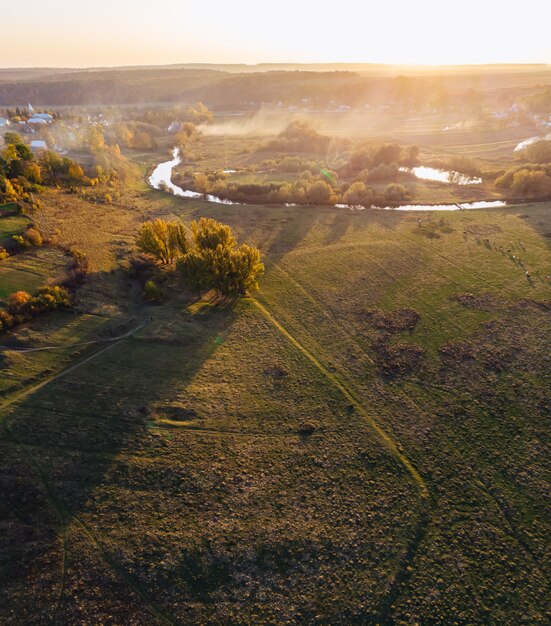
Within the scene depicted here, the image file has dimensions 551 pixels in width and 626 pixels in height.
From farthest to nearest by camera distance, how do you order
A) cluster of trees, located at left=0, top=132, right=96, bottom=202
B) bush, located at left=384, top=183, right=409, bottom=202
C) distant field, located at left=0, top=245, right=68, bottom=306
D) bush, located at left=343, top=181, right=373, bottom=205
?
bush, located at left=384, top=183, right=409, bottom=202
bush, located at left=343, top=181, right=373, bottom=205
cluster of trees, located at left=0, top=132, right=96, bottom=202
distant field, located at left=0, top=245, right=68, bottom=306

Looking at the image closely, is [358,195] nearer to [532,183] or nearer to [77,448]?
[532,183]

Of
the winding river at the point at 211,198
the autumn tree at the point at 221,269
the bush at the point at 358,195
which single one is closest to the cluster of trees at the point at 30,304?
the autumn tree at the point at 221,269

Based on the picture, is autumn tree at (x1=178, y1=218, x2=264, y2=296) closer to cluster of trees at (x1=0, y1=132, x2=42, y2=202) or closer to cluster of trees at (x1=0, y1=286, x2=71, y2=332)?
cluster of trees at (x1=0, y1=286, x2=71, y2=332)

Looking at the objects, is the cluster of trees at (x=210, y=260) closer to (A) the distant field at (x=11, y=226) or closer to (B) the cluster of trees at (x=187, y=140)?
(A) the distant field at (x=11, y=226)

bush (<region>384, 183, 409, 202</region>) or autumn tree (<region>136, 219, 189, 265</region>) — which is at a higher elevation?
bush (<region>384, 183, 409, 202</region>)

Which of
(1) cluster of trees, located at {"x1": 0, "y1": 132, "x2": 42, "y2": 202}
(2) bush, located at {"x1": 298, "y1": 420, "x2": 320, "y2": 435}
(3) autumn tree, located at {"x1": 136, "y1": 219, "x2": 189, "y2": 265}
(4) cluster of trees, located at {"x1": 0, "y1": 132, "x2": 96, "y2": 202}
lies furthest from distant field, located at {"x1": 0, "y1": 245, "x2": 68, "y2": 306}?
(2) bush, located at {"x1": 298, "y1": 420, "x2": 320, "y2": 435}

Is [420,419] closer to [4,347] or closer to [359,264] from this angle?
[359,264]

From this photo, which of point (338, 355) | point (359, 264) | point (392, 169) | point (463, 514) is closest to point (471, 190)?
point (392, 169)

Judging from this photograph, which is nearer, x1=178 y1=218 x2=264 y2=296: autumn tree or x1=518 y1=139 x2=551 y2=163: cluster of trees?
x1=178 y1=218 x2=264 y2=296: autumn tree
